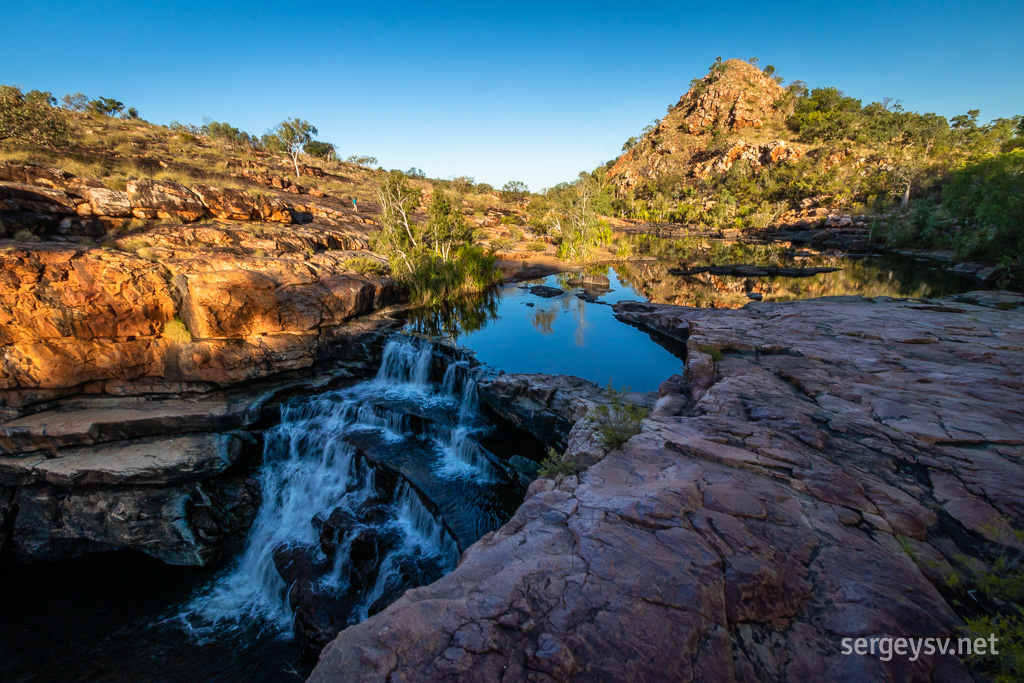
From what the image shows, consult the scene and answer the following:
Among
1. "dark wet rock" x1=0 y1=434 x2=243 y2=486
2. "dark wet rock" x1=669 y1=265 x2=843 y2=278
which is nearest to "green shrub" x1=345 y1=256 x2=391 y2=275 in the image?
"dark wet rock" x1=0 y1=434 x2=243 y2=486

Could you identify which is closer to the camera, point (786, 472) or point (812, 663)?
point (812, 663)

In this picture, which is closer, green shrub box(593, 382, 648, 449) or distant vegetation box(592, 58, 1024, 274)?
green shrub box(593, 382, 648, 449)

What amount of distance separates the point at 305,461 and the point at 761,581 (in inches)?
413

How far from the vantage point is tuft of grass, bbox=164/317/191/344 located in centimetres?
1093

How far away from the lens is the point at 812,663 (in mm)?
2432

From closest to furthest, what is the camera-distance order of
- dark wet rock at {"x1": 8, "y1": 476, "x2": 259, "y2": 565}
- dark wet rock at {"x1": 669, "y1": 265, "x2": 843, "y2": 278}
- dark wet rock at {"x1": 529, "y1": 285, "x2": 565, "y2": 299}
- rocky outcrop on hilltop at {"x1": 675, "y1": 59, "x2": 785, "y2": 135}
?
dark wet rock at {"x1": 8, "y1": 476, "x2": 259, "y2": 565}
dark wet rock at {"x1": 529, "y1": 285, "x2": 565, "y2": 299}
dark wet rock at {"x1": 669, "y1": 265, "x2": 843, "y2": 278}
rocky outcrop on hilltop at {"x1": 675, "y1": 59, "x2": 785, "y2": 135}

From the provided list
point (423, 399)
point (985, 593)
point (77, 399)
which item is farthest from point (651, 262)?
point (77, 399)

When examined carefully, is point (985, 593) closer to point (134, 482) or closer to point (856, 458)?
point (856, 458)

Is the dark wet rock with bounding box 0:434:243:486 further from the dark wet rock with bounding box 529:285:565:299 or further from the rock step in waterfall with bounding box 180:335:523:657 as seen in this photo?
the dark wet rock with bounding box 529:285:565:299

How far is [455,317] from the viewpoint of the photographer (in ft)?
60.3

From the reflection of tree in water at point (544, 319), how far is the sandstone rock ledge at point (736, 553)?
10513 mm

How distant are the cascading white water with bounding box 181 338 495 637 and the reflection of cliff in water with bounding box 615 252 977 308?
15.0 m

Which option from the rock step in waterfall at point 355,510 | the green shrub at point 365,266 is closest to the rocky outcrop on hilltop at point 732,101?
the green shrub at point 365,266

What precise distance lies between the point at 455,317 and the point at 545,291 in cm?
714
